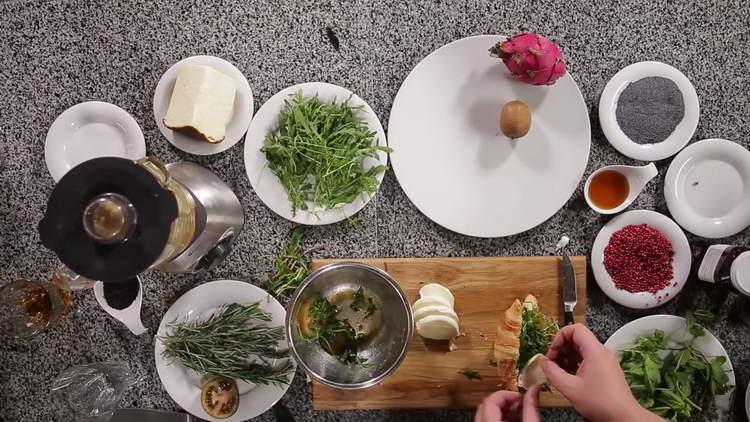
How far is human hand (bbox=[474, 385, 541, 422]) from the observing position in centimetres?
80

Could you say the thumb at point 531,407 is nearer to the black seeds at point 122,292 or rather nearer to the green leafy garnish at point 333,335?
the green leafy garnish at point 333,335

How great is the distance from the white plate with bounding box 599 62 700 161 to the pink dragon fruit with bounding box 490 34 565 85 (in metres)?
0.12

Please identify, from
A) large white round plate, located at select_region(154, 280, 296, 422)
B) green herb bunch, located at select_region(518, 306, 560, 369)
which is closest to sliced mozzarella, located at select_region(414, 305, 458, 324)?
green herb bunch, located at select_region(518, 306, 560, 369)

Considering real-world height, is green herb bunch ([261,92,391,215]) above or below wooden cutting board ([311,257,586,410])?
above

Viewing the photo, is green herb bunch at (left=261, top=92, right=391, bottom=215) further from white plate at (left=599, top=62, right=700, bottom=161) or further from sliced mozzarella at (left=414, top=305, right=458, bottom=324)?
white plate at (left=599, top=62, right=700, bottom=161)

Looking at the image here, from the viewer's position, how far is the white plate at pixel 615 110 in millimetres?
1006

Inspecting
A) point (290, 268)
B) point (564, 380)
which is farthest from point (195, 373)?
point (564, 380)

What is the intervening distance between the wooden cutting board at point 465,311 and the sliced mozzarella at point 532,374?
43mm

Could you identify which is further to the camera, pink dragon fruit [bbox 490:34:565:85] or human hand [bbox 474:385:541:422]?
pink dragon fruit [bbox 490:34:565:85]

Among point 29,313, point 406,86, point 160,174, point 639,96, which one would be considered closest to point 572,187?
point 639,96

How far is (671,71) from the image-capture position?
1.01m

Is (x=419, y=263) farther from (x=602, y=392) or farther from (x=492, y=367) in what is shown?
(x=602, y=392)

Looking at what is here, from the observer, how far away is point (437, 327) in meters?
0.92

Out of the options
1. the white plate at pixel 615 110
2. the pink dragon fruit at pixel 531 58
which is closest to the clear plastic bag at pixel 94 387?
the pink dragon fruit at pixel 531 58
